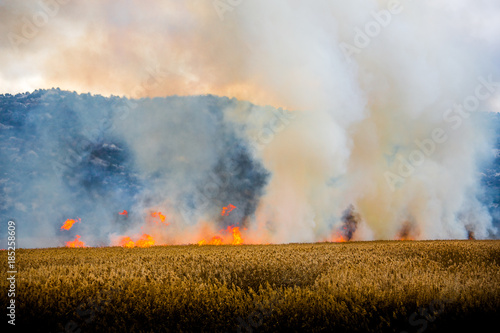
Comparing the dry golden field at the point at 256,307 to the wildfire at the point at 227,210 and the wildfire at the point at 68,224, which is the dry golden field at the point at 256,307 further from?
A: the wildfire at the point at 68,224

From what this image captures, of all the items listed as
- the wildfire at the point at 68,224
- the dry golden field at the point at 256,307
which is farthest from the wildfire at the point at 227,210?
the dry golden field at the point at 256,307

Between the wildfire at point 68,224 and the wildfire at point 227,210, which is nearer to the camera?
the wildfire at point 68,224

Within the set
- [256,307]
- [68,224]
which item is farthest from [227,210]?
[256,307]

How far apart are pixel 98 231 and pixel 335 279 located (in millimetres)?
81548

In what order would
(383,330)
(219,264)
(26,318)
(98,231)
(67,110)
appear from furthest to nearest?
(67,110) → (98,231) → (219,264) → (26,318) → (383,330)

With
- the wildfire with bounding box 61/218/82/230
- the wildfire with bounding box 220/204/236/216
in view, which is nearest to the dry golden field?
the wildfire with bounding box 220/204/236/216

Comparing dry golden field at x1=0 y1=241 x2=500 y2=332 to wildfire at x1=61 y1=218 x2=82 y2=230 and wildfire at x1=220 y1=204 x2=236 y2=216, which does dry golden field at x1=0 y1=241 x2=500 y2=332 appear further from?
wildfire at x1=61 y1=218 x2=82 y2=230

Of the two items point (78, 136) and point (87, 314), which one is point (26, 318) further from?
point (78, 136)

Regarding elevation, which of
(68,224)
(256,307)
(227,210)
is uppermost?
(227,210)

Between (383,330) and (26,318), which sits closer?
(383,330)

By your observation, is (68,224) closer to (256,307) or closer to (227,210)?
(227,210)

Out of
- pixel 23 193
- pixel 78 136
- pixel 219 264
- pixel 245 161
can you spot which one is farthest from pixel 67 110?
pixel 219 264

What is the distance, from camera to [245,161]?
288ft

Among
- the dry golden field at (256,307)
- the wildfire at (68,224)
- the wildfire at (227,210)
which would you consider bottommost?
the dry golden field at (256,307)
